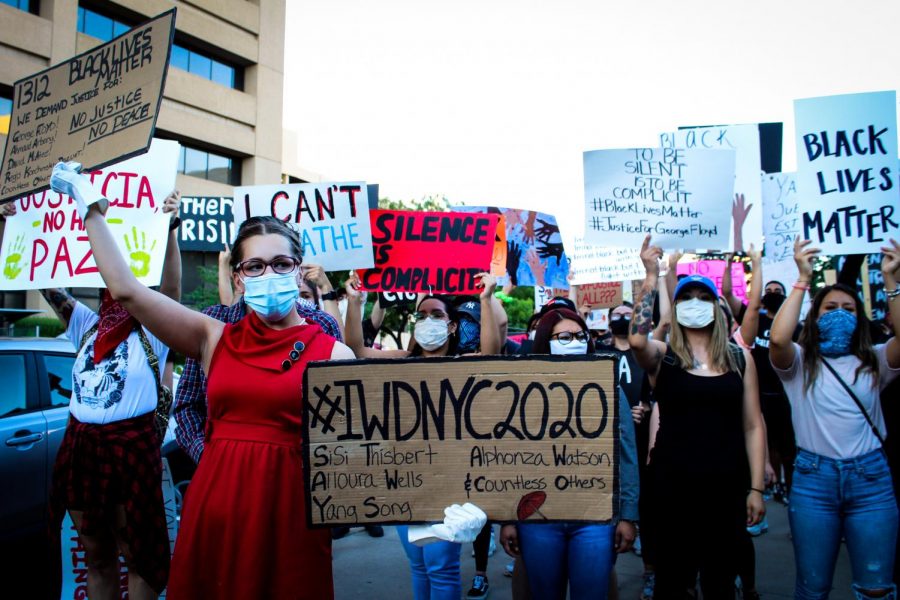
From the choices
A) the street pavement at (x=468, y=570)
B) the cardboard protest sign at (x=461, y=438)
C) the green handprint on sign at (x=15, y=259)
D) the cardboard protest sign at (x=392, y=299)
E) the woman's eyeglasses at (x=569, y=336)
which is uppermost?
the green handprint on sign at (x=15, y=259)

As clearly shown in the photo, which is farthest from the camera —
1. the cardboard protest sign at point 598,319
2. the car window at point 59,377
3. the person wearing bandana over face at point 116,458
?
the cardboard protest sign at point 598,319

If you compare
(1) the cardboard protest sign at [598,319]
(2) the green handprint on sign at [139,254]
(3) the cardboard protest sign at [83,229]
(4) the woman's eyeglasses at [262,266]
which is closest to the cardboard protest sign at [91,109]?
(3) the cardboard protest sign at [83,229]

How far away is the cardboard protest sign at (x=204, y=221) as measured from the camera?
833cm

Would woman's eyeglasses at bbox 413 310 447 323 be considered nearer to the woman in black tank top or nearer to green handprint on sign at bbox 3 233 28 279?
the woman in black tank top

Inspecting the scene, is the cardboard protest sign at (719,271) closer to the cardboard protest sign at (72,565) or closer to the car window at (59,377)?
the car window at (59,377)

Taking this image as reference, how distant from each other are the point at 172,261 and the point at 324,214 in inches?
70.3

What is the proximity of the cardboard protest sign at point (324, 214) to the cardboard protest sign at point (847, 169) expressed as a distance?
309 centimetres

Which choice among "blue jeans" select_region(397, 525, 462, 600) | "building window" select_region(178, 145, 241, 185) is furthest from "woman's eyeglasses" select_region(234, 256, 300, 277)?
"building window" select_region(178, 145, 241, 185)

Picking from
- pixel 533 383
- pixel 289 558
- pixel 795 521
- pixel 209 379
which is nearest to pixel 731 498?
pixel 795 521

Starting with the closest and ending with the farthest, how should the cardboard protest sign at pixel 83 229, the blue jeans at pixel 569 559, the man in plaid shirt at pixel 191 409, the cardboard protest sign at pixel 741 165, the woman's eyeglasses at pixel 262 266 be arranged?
1. the woman's eyeglasses at pixel 262 266
2. the man in plaid shirt at pixel 191 409
3. the blue jeans at pixel 569 559
4. the cardboard protest sign at pixel 83 229
5. the cardboard protest sign at pixel 741 165

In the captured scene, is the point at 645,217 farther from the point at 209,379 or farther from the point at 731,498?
the point at 209,379

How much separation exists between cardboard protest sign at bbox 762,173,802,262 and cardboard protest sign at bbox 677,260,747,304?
1957mm

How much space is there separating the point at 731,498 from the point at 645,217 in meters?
2.27

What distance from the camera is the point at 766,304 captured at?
6.68 metres
